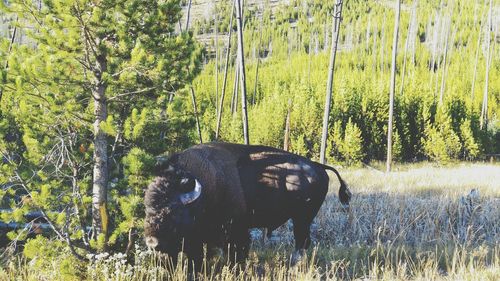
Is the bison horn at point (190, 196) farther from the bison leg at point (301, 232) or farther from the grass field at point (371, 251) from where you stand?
the bison leg at point (301, 232)

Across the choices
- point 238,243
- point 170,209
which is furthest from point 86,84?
point 238,243

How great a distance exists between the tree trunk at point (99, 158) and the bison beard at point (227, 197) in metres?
0.81

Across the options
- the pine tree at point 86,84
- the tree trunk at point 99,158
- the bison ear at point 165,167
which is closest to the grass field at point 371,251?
the tree trunk at point 99,158

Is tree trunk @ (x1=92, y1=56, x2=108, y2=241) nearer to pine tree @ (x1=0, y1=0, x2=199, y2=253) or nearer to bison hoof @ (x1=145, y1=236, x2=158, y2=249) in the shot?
pine tree @ (x1=0, y1=0, x2=199, y2=253)

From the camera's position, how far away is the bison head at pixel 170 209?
17.2 feet

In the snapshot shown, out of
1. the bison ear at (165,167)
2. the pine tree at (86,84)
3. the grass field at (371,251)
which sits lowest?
the grass field at (371,251)

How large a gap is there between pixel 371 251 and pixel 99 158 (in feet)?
13.6

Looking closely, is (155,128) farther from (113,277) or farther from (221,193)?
(113,277)

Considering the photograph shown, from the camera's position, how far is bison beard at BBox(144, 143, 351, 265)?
5.41 meters

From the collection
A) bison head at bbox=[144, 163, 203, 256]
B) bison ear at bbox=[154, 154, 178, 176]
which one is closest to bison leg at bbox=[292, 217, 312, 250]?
bison head at bbox=[144, 163, 203, 256]

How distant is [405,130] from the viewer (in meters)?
34.8

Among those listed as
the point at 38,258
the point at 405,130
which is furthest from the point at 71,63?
the point at 405,130

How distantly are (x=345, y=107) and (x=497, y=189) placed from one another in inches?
832

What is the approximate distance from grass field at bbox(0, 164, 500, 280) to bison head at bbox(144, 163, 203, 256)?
39 cm
